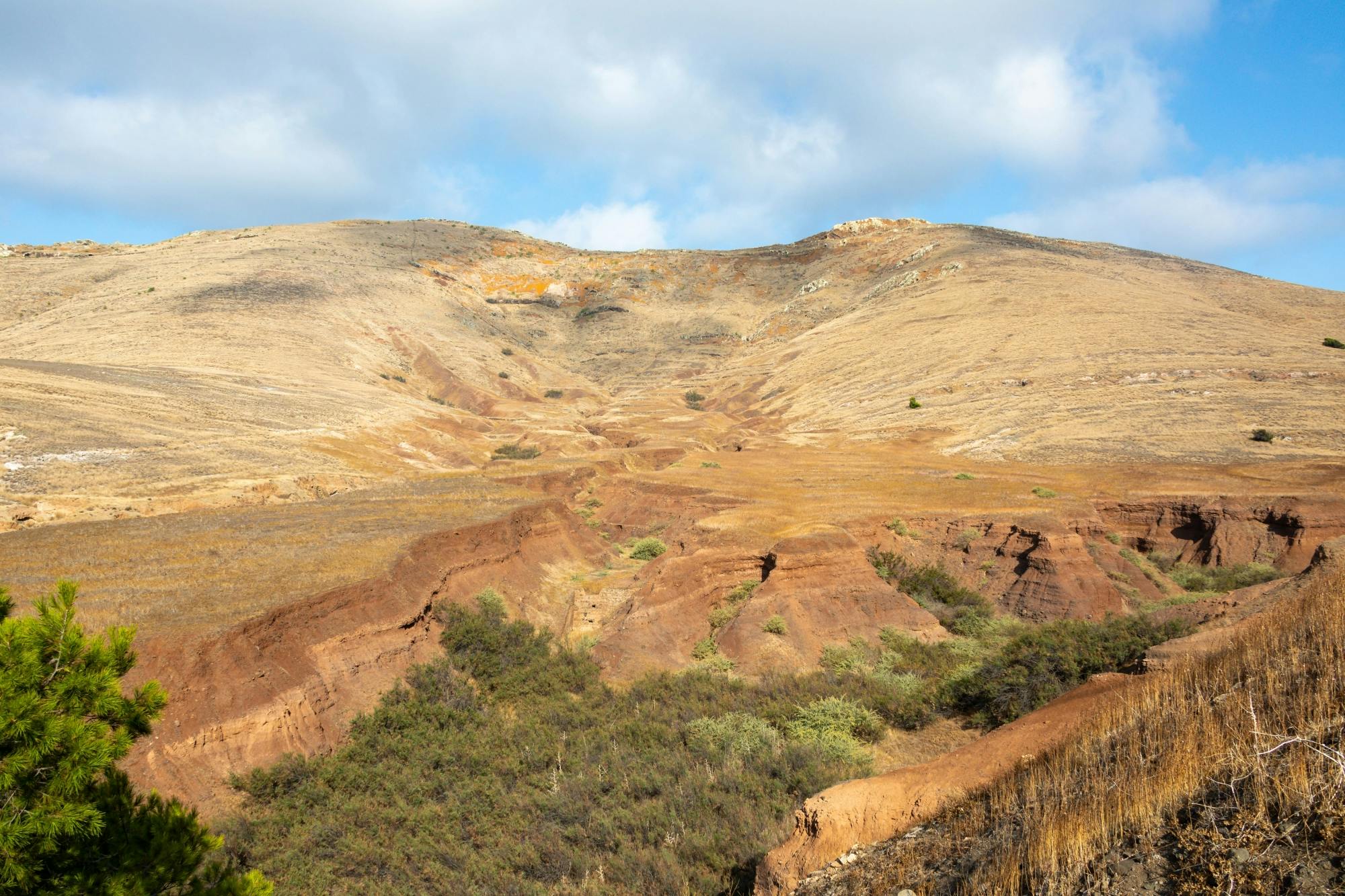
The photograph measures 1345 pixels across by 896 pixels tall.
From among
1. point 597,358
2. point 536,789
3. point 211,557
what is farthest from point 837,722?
point 597,358

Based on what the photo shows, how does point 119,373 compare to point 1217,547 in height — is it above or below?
above

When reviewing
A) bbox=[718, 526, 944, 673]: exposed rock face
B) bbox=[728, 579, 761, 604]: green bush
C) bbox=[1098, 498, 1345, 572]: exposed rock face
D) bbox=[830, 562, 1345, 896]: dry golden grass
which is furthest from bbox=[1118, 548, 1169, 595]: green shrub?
bbox=[830, 562, 1345, 896]: dry golden grass

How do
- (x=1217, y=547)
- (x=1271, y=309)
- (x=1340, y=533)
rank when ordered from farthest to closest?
(x=1271, y=309), (x=1217, y=547), (x=1340, y=533)

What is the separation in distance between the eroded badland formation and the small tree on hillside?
5.25 m

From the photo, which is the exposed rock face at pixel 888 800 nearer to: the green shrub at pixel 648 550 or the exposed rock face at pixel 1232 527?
the green shrub at pixel 648 550

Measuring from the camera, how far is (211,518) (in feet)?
59.1

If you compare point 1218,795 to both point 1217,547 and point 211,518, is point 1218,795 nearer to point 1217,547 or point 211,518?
point 211,518

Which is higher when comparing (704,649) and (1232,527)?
(1232,527)

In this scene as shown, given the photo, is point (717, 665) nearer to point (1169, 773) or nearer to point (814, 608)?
point (814, 608)

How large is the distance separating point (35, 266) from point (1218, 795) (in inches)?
4135

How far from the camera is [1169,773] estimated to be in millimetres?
4453

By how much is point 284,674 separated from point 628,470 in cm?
2596

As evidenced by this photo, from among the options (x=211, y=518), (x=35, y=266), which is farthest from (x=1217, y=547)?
(x=35, y=266)

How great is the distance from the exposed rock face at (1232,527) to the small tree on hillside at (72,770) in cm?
2742
